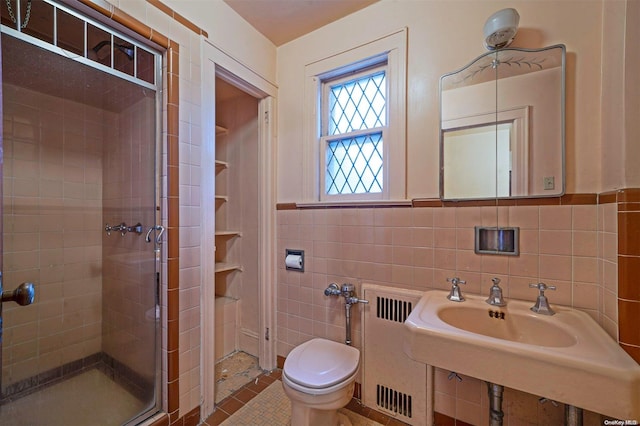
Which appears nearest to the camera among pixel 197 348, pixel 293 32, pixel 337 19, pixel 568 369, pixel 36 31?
pixel 568 369

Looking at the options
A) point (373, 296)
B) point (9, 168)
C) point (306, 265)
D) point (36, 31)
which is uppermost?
point (36, 31)

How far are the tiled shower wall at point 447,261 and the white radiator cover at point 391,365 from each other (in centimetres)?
7

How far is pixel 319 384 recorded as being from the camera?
3.80 ft

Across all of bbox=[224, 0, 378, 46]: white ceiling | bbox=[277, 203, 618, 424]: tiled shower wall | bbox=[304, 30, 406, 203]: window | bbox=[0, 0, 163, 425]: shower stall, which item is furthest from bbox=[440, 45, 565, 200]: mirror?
bbox=[0, 0, 163, 425]: shower stall

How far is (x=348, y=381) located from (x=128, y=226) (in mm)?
1467

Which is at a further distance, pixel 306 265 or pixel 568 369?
pixel 306 265

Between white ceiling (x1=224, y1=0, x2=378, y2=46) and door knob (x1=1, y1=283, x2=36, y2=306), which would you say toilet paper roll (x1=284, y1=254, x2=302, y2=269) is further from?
white ceiling (x1=224, y1=0, x2=378, y2=46)

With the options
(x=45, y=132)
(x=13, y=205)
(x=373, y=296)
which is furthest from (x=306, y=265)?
(x=45, y=132)

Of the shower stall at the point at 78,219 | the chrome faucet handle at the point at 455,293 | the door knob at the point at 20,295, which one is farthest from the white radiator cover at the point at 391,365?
the door knob at the point at 20,295

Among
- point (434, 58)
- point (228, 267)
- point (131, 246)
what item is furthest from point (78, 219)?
point (434, 58)

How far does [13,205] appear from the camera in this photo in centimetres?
129

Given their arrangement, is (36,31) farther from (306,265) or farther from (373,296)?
(373,296)

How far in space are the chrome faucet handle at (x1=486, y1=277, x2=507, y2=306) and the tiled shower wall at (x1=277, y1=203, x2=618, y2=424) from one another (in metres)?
0.09

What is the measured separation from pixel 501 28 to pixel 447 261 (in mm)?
1086
